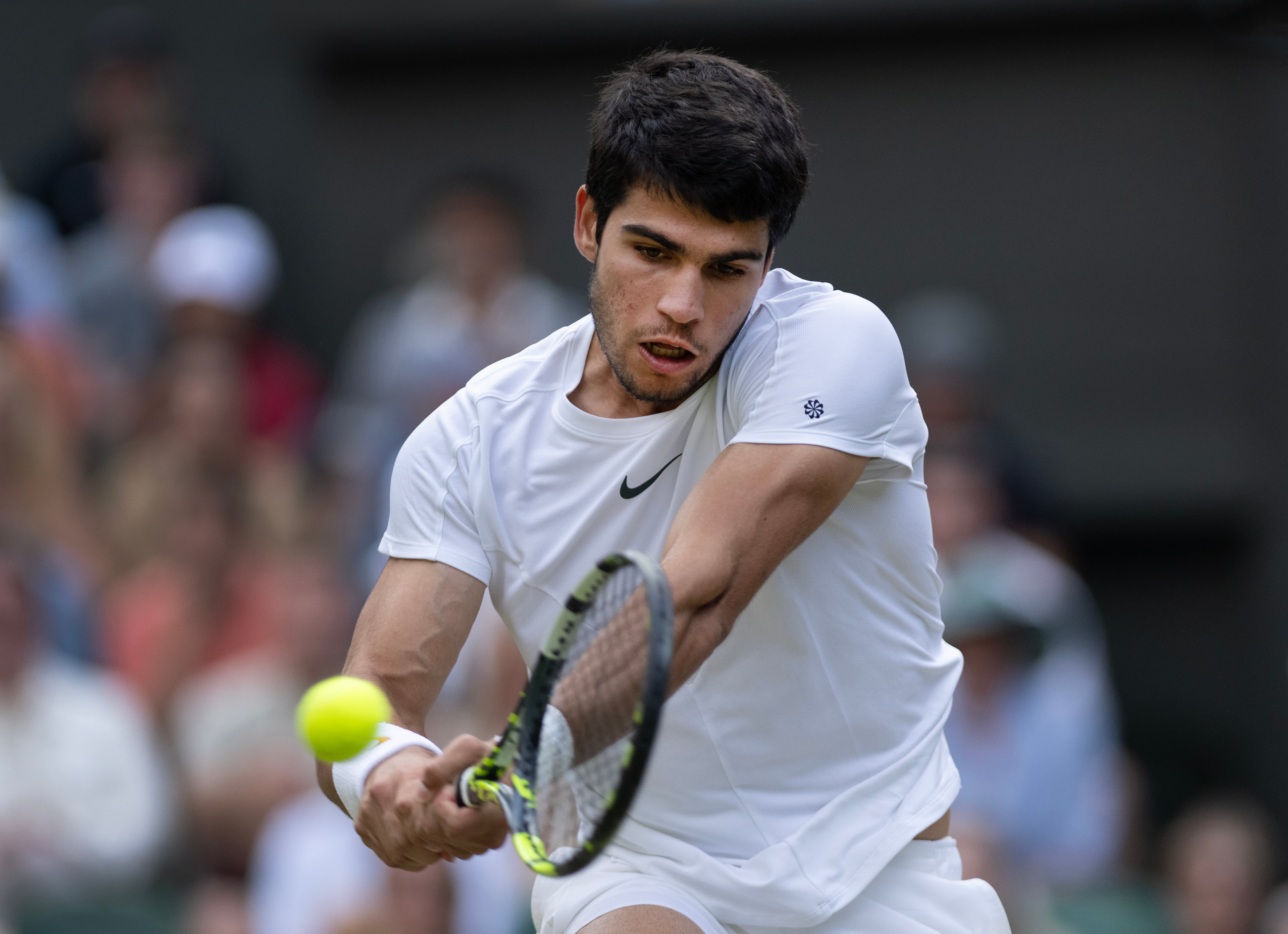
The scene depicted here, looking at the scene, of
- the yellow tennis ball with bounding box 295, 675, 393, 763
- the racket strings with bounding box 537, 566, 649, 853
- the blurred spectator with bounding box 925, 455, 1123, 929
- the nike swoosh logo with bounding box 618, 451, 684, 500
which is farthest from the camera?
the blurred spectator with bounding box 925, 455, 1123, 929

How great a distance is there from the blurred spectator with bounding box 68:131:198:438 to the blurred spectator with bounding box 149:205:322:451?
0.09 meters

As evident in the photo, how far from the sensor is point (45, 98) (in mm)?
9398

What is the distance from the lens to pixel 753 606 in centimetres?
303

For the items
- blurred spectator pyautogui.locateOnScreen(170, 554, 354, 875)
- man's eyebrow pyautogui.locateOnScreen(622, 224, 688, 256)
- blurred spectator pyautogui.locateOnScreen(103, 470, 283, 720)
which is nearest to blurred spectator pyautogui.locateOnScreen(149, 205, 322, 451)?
blurred spectator pyautogui.locateOnScreen(103, 470, 283, 720)

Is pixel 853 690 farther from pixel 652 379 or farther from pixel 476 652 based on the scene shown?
pixel 476 652

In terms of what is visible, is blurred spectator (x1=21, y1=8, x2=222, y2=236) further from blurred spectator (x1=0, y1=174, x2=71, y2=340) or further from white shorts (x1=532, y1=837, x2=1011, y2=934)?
white shorts (x1=532, y1=837, x2=1011, y2=934)

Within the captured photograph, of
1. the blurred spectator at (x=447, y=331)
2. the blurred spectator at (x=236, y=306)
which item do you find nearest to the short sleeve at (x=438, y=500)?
the blurred spectator at (x=447, y=331)

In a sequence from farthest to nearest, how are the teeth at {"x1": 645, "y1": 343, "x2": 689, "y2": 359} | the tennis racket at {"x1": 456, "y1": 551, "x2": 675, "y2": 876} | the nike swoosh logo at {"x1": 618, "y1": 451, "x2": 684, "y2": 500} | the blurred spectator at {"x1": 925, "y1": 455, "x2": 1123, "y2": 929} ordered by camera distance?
1. the blurred spectator at {"x1": 925, "y1": 455, "x2": 1123, "y2": 929}
2. the nike swoosh logo at {"x1": 618, "y1": 451, "x2": 684, "y2": 500}
3. the teeth at {"x1": 645, "y1": 343, "x2": 689, "y2": 359}
4. the tennis racket at {"x1": 456, "y1": 551, "x2": 675, "y2": 876}

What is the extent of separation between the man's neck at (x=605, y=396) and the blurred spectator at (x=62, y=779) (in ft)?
10.8

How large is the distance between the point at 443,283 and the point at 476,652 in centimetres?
215

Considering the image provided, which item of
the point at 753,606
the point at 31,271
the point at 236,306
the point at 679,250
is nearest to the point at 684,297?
the point at 679,250

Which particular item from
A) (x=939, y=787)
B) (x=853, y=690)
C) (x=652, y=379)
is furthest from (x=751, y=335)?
(x=939, y=787)

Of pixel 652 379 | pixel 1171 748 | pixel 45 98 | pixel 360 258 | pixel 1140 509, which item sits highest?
pixel 652 379

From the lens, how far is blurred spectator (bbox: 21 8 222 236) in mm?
7902
